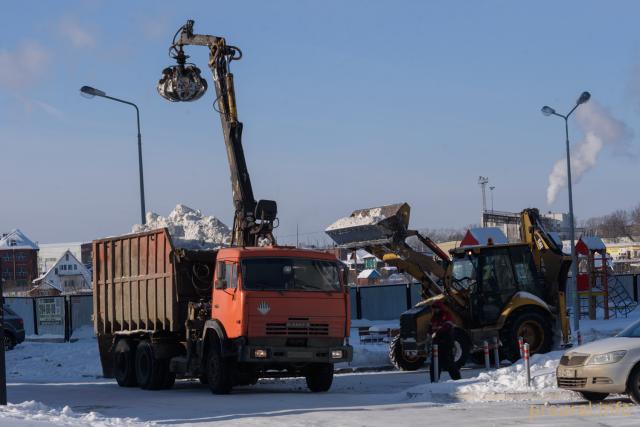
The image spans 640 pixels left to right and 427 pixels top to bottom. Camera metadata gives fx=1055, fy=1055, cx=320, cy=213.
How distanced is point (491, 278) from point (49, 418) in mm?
13656

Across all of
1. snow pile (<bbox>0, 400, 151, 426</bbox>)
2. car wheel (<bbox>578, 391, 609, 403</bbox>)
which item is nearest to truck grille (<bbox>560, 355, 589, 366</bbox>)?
car wheel (<bbox>578, 391, 609, 403</bbox>)

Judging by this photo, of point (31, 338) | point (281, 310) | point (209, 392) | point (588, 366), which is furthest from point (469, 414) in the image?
point (31, 338)

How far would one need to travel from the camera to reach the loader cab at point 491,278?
976 inches

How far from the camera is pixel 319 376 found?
1983 cm

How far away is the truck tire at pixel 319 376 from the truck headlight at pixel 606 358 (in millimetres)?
5553

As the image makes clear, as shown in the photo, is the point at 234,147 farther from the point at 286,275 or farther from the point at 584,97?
the point at 584,97

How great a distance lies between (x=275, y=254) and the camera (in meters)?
19.1

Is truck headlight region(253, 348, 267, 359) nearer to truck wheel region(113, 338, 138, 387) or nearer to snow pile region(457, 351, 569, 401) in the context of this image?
snow pile region(457, 351, 569, 401)

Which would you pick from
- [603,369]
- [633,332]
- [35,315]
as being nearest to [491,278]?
[633,332]

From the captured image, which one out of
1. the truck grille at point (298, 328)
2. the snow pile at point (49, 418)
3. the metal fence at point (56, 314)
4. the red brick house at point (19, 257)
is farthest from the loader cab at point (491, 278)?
the red brick house at point (19, 257)

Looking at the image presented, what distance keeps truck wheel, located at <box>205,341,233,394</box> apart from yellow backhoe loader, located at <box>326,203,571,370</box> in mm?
6210

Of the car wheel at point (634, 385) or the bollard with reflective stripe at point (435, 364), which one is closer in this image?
the car wheel at point (634, 385)

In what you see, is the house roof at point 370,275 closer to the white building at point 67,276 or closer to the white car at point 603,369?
the white building at point 67,276

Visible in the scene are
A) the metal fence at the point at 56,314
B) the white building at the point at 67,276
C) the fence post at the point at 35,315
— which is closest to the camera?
the metal fence at the point at 56,314
